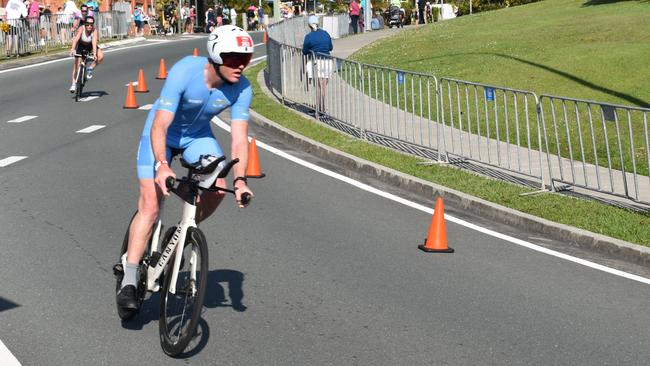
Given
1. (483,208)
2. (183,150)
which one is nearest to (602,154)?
(483,208)

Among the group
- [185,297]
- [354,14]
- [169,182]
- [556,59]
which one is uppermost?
[354,14]

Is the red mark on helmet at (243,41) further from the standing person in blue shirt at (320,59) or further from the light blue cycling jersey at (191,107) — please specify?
the standing person in blue shirt at (320,59)

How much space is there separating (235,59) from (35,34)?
32128mm

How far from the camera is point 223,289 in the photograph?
8742 mm

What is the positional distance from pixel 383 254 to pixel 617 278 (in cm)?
198

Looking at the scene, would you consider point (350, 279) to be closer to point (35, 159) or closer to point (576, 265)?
point (576, 265)

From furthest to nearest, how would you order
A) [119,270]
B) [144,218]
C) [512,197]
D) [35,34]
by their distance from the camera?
[35,34]
[512,197]
[119,270]
[144,218]

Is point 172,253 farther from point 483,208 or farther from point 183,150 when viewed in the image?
point 483,208

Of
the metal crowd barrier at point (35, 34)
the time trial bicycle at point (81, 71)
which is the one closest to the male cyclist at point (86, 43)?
the time trial bicycle at point (81, 71)

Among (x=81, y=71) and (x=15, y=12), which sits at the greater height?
(x=15, y=12)

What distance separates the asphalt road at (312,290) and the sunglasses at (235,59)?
5.69 ft

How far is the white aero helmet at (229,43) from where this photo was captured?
6.73 meters

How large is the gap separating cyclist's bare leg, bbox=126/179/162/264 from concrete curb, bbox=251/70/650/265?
4.91m

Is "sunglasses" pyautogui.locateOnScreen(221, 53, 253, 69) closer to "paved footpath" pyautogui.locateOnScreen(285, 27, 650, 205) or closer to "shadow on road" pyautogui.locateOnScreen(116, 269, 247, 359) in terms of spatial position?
"shadow on road" pyautogui.locateOnScreen(116, 269, 247, 359)
